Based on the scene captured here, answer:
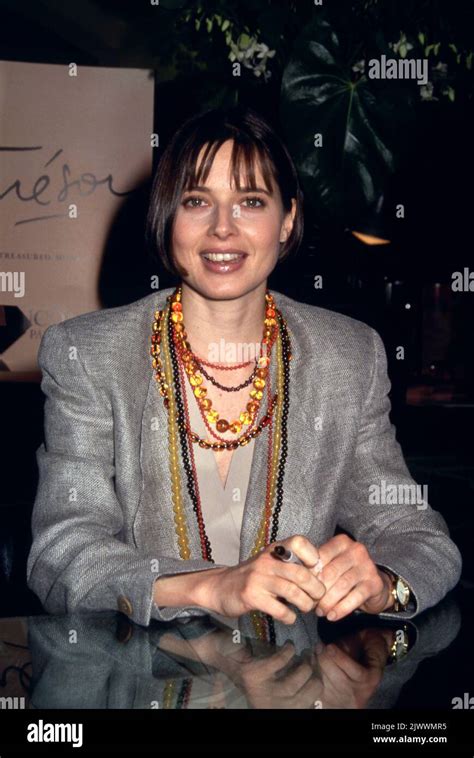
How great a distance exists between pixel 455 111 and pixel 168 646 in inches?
78.4

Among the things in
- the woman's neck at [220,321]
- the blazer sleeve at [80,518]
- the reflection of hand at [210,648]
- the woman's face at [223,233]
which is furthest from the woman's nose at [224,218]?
the reflection of hand at [210,648]

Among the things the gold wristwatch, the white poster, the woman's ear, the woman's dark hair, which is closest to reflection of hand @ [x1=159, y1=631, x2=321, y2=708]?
the gold wristwatch

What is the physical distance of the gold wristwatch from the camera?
141 cm

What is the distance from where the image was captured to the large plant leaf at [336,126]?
2227 millimetres

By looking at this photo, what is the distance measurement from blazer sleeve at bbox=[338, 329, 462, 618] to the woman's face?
0.34 m

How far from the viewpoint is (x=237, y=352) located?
76.7 inches

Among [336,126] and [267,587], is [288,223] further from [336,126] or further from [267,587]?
[267,587]

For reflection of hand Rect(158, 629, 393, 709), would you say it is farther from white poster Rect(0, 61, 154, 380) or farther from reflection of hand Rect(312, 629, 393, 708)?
white poster Rect(0, 61, 154, 380)

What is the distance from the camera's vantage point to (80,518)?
1.48 meters

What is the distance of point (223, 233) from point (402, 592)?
79cm

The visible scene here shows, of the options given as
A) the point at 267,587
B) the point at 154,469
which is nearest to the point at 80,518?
the point at 154,469

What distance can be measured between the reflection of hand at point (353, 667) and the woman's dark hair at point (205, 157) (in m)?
0.94
